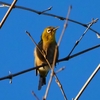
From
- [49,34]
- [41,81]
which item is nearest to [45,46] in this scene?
[49,34]

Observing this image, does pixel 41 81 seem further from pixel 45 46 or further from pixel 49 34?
pixel 49 34

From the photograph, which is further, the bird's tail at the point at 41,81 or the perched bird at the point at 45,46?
the perched bird at the point at 45,46

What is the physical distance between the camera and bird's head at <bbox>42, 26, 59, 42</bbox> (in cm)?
625

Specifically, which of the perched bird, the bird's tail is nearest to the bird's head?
the perched bird

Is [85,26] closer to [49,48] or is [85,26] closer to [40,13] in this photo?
[40,13]

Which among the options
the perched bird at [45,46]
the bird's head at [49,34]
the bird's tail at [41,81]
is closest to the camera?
the bird's tail at [41,81]

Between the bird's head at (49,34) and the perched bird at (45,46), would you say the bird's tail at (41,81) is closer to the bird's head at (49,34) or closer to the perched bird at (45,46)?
the perched bird at (45,46)

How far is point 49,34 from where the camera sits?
20.8ft

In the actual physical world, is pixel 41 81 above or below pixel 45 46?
below

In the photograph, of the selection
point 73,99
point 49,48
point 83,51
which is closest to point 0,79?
point 73,99

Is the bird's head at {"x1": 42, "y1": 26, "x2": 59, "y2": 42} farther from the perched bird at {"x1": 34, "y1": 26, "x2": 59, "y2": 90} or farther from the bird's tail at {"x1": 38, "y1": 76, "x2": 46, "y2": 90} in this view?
the bird's tail at {"x1": 38, "y1": 76, "x2": 46, "y2": 90}

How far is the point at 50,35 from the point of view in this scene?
634 cm

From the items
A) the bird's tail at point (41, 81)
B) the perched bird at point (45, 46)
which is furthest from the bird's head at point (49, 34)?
the bird's tail at point (41, 81)

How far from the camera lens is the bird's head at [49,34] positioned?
6254 millimetres
